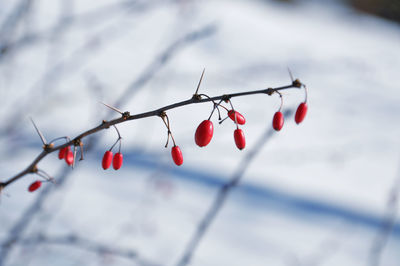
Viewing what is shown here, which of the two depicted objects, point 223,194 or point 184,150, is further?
point 184,150

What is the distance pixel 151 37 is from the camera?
3.95m

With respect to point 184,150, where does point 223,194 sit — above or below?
below

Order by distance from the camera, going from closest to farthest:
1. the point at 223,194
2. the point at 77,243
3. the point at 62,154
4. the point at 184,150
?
the point at 62,154
the point at 223,194
the point at 77,243
the point at 184,150

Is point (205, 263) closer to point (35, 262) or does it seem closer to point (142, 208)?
point (142, 208)

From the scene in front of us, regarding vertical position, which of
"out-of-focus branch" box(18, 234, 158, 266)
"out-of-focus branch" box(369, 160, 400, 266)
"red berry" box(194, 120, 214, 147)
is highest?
"out-of-focus branch" box(369, 160, 400, 266)

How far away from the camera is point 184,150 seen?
283cm

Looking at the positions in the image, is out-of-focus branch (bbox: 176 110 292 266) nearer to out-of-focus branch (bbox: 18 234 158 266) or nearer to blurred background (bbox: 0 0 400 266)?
blurred background (bbox: 0 0 400 266)

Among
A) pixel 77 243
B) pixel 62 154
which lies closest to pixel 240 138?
pixel 62 154

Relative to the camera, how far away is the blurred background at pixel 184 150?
185 cm

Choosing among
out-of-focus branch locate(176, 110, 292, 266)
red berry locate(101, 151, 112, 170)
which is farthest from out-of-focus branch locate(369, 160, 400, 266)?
red berry locate(101, 151, 112, 170)

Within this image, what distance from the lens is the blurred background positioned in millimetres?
1852

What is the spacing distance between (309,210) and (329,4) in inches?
167

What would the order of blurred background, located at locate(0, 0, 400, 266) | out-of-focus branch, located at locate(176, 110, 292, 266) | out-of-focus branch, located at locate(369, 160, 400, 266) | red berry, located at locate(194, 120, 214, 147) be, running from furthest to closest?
blurred background, located at locate(0, 0, 400, 266) < out-of-focus branch, located at locate(369, 160, 400, 266) < out-of-focus branch, located at locate(176, 110, 292, 266) < red berry, located at locate(194, 120, 214, 147)

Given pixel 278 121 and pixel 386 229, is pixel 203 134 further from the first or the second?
pixel 386 229
